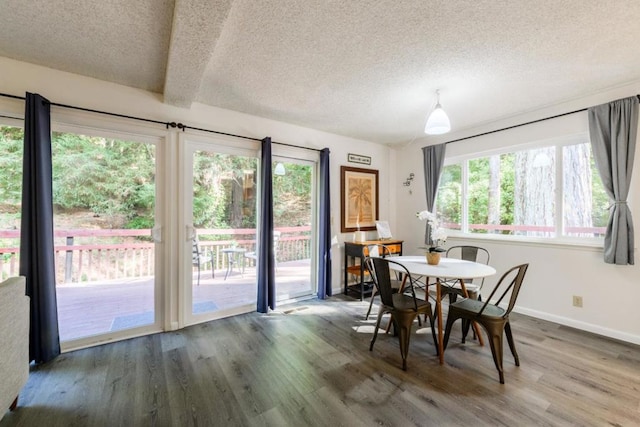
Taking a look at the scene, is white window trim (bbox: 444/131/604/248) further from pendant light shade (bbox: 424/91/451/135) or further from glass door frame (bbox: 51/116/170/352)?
glass door frame (bbox: 51/116/170/352)

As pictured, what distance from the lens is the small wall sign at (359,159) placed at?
14.1 feet

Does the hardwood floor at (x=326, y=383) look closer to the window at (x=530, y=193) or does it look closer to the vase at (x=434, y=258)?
the vase at (x=434, y=258)

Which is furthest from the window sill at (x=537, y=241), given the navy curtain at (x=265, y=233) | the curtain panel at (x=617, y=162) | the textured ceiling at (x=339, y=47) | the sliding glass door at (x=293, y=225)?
the navy curtain at (x=265, y=233)

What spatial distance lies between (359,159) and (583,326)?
3.35 meters

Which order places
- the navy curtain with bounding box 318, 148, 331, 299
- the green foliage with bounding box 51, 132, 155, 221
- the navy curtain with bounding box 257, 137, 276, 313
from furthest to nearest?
the navy curtain with bounding box 318, 148, 331, 299, the navy curtain with bounding box 257, 137, 276, 313, the green foliage with bounding box 51, 132, 155, 221

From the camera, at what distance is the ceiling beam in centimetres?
149

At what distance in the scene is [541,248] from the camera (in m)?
3.10

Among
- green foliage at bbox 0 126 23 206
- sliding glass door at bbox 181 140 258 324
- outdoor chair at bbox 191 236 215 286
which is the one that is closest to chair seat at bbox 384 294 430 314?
sliding glass door at bbox 181 140 258 324

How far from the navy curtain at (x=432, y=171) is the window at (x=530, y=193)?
0.21 metres

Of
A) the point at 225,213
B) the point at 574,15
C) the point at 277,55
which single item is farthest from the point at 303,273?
the point at 574,15

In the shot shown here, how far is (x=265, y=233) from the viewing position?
3.20 m

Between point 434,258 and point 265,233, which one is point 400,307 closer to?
point 434,258

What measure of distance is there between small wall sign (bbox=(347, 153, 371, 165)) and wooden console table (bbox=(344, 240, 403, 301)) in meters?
1.33

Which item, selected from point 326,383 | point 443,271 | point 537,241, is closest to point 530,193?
point 537,241
